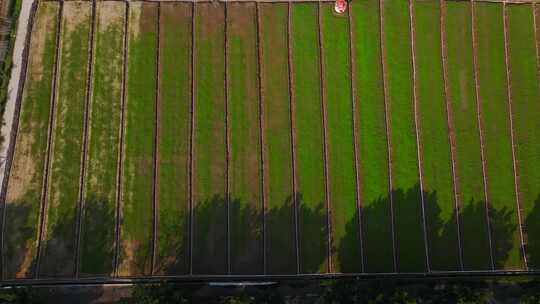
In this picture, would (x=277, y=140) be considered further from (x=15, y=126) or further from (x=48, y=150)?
(x=15, y=126)

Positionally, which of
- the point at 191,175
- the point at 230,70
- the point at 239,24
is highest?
the point at 239,24

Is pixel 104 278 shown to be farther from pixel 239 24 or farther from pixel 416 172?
pixel 416 172

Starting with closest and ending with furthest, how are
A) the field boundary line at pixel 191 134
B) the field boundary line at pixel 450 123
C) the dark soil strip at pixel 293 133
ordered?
1. the field boundary line at pixel 191 134
2. the dark soil strip at pixel 293 133
3. the field boundary line at pixel 450 123

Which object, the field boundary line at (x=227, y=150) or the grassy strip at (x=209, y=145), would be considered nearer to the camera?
the grassy strip at (x=209, y=145)

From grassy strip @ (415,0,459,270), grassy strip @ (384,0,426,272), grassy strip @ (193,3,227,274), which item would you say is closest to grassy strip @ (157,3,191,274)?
grassy strip @ (193,3,227,274)

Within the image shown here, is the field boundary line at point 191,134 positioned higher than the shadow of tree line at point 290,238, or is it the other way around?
the field boundary line at point 191,134

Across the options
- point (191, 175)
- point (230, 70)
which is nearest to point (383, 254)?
point (191, 175)

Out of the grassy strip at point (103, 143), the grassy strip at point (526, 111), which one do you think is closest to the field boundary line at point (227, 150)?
the grassy strip at point (103, 143)

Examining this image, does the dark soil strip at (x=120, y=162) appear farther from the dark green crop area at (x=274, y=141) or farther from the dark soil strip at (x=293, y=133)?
the dark soil strip at (x=293, y=133)
